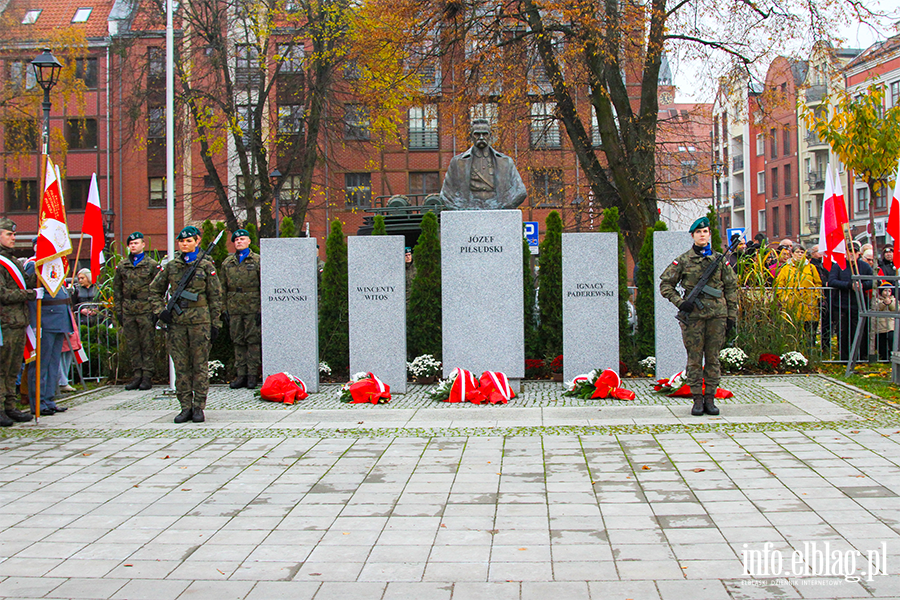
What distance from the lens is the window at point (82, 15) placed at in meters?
46.5

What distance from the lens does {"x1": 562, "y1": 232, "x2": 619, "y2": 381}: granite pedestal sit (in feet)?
39.5

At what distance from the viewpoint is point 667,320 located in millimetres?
12273

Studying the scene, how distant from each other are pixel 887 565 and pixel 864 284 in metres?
9.79

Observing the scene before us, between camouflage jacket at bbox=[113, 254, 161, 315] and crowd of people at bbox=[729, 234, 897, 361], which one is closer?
camouflage jacket at bbox=[113, 254, 161, 315]

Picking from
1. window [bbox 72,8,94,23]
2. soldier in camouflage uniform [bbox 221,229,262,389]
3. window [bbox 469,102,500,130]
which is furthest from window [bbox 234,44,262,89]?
window [bbox 72,8,94,23]

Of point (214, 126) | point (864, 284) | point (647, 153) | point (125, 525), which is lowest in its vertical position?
point (125, 525)

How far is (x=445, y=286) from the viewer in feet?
38.4

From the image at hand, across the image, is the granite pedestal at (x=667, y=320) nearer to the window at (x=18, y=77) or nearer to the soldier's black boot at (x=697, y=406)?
the soldier's black boot at (x=697, y=406)

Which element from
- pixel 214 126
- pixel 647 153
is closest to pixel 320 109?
pixel 214 126

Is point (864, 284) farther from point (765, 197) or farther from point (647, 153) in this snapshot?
point (765, 197)

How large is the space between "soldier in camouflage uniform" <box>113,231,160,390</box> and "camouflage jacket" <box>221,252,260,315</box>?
1.19 metres

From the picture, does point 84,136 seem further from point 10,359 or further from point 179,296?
point 179,296

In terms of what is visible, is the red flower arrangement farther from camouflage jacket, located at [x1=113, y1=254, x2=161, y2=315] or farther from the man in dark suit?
the man in dark suit

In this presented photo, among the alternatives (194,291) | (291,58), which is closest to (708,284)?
(194,291)
